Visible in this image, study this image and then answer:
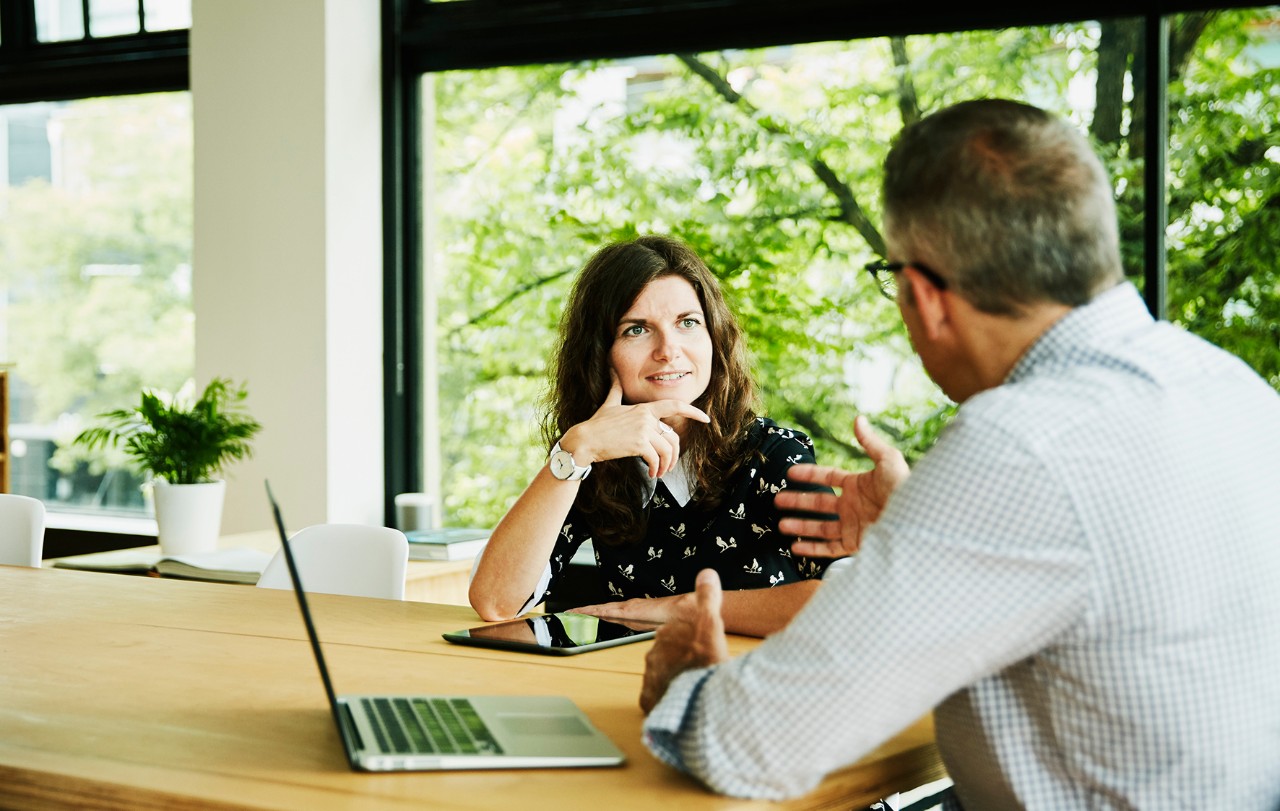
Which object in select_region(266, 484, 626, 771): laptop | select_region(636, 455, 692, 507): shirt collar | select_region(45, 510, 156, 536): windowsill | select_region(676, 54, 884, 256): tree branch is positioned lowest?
select_region(45, 510, 156, 536): windowsill

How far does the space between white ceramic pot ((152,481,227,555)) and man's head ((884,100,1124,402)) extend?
2761 mm

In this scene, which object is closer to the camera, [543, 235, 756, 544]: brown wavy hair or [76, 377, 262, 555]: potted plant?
[543, 235, 756, 544]: brown wavy hair

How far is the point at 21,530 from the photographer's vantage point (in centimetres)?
319

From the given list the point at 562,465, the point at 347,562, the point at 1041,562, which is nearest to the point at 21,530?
the point at 347,562

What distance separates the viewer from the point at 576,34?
3.99 meters

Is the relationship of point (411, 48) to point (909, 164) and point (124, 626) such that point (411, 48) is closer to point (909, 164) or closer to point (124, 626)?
point (124, 626)

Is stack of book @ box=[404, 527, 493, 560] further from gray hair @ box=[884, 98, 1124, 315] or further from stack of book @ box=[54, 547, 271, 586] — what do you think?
gray hair @ box=[884, 98, 1124, 315]

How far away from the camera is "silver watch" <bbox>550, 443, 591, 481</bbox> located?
214 centimetres

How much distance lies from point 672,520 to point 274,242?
221 cm

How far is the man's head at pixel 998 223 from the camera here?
1.21 metres

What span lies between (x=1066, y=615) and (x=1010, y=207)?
14.1 inches

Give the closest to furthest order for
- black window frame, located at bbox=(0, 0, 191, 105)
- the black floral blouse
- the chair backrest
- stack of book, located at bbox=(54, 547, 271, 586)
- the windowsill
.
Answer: the black floral blouse, the chair backrest, stack of book, located at bbox=(54, 547, 271, 586), black window frame, located at bbox=(0, 0, 191, 105), the windowsill

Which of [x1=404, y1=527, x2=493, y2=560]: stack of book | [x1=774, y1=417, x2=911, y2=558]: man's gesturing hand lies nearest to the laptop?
[x1=774, y1=417, x2=911, y2=558]: man's gesturing hand

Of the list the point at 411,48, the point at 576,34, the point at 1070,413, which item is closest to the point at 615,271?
the point at 1070,413
